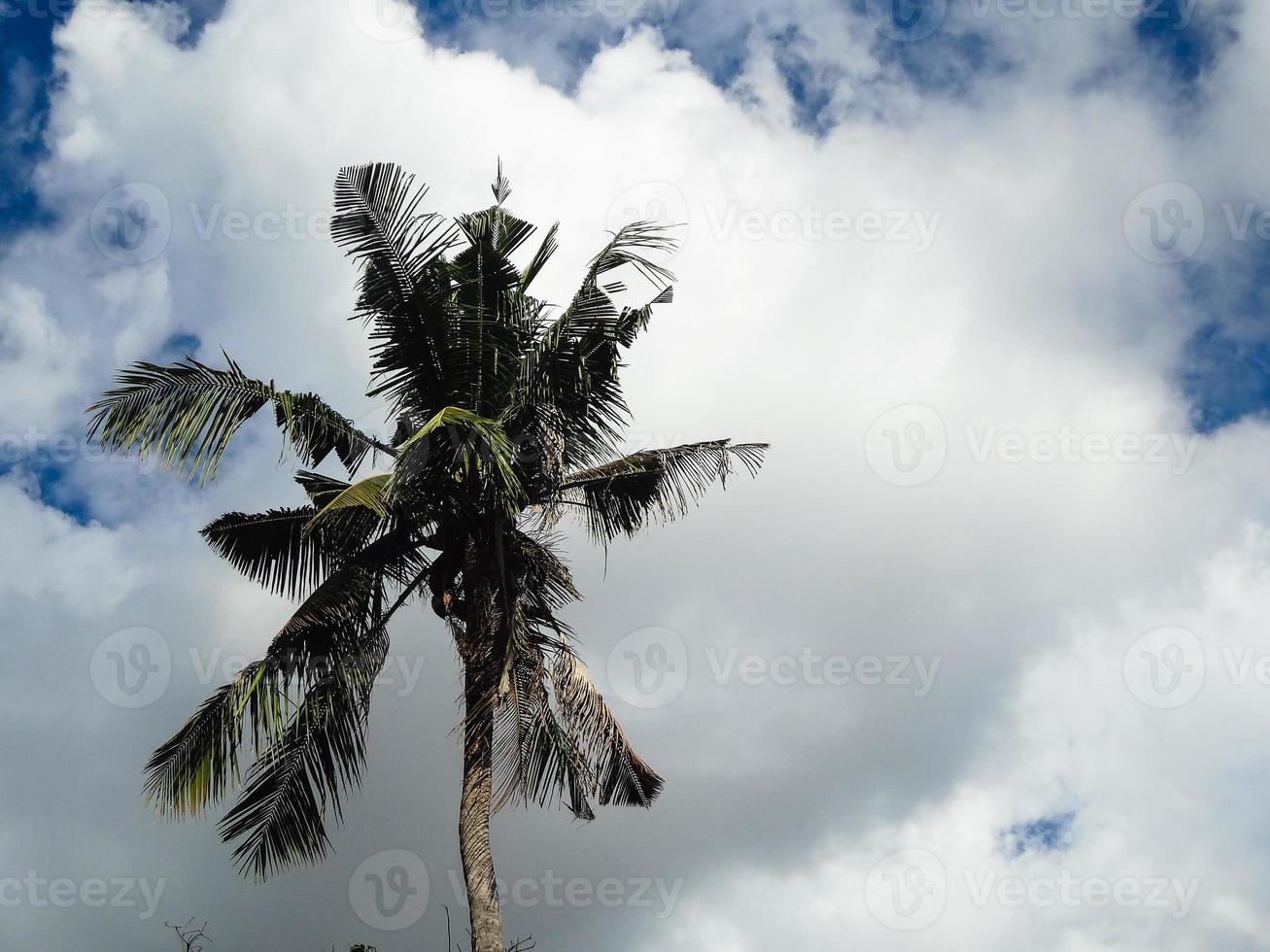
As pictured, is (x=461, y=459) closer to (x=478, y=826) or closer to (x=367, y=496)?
(x=367, y=496)

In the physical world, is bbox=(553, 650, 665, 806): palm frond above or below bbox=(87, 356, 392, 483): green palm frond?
below

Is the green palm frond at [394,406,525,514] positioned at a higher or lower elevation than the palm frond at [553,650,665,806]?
higher

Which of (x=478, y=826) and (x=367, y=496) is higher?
(x=367, y=496)

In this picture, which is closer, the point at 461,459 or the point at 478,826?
the point at 478,826

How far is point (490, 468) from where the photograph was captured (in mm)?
11703

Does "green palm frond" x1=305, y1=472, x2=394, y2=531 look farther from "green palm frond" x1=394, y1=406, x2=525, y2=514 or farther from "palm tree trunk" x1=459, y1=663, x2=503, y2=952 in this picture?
"palm tree trunk" x1=459, y1=663, x2=503, y2=952

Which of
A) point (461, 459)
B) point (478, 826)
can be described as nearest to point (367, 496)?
point (461, 459)

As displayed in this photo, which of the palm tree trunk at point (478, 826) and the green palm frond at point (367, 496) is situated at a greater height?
the green palm frond at point (367, 496)

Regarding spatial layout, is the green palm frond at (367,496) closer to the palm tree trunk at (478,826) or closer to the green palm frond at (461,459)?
the green palm frond at (461,459)

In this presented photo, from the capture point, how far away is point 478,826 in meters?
11.2

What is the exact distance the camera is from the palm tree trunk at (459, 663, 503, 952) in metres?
10.8

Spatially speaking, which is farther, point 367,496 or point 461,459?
point 461,459

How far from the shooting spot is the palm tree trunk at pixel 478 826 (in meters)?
10.8

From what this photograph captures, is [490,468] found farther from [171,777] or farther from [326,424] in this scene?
[171,777]
